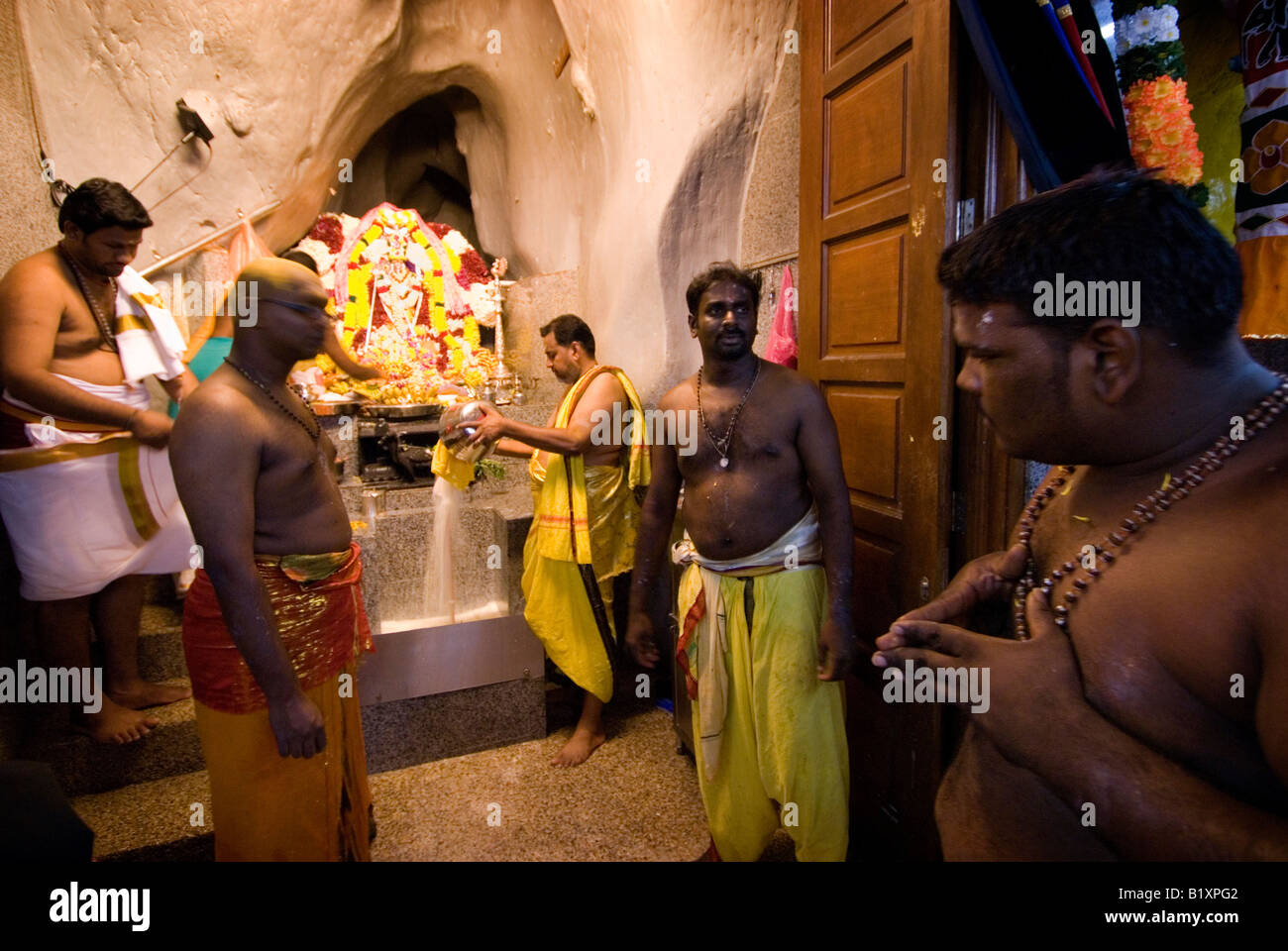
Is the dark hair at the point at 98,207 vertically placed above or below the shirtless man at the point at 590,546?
above

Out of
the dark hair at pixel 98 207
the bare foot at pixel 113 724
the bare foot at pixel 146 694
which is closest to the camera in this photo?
the dark hair at pixel 98 207

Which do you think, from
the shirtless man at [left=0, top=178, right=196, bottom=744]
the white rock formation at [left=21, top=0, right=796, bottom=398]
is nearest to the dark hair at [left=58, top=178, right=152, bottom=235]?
the shirtless man at [left=0, top=178, right=196, bottom=744]

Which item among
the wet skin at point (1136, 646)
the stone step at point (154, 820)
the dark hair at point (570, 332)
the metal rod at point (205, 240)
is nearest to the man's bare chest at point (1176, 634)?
the wet skin at point (1136, 646)

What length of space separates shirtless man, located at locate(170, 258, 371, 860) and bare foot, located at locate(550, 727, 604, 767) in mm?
1305

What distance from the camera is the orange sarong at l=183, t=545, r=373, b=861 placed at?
1925 mm

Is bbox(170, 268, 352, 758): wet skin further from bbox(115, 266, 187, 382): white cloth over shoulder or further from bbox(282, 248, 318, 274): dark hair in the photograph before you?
bbox(282, 248, 318, 274): dark hair

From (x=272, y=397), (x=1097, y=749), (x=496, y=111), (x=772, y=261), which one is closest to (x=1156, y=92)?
(x=772, y=261)

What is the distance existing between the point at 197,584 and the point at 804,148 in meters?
2.58

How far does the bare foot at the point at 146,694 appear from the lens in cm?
297

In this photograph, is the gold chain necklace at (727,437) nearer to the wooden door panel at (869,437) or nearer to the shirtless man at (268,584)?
the wooden door panel at (869,437)

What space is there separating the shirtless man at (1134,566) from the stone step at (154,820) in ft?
8.98

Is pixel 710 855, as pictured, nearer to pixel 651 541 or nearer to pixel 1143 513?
pixel 651 541
